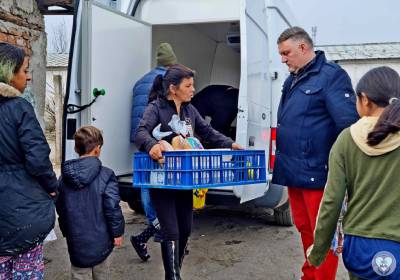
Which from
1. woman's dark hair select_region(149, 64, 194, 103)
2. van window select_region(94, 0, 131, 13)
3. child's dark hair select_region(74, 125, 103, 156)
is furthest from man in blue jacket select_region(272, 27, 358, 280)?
van window select_region(94, 0, 131, 13)

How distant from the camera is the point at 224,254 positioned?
5.15 metres

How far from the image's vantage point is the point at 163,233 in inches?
138

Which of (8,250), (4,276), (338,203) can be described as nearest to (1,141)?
(8,250)

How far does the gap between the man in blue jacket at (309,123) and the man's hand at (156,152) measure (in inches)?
38.6

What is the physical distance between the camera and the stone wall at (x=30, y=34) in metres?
4.60

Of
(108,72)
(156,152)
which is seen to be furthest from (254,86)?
(156,152)

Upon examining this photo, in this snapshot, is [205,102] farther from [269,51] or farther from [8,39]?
[8,39]

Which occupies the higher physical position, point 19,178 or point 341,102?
point 341,102

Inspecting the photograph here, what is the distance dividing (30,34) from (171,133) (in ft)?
7.69

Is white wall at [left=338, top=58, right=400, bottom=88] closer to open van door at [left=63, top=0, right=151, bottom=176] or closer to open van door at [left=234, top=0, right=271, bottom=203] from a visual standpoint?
open van door at [left=234, top=0, right=271, bottom=203]

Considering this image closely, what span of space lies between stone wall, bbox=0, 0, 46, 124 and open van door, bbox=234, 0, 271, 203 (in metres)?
2.00

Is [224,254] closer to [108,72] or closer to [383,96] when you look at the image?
[108,72]

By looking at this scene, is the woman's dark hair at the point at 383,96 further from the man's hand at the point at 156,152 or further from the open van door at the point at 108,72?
the open van door at the point at 108,72

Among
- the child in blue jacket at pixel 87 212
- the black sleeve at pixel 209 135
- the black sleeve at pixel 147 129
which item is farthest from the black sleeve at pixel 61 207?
the black sleeve at pixel 209 135
